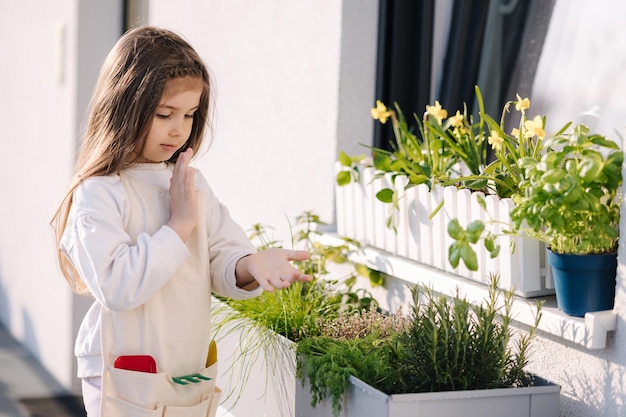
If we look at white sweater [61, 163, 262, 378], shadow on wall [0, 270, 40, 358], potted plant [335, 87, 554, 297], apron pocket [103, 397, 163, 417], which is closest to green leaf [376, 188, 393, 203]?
potted plant [335, 87, 554, 297]

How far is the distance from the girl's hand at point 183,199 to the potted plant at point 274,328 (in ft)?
1.35

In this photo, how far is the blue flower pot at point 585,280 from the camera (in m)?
1.79

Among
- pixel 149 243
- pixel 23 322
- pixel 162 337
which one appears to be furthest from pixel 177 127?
pixel 23 322

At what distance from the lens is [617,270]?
1767 millimetres

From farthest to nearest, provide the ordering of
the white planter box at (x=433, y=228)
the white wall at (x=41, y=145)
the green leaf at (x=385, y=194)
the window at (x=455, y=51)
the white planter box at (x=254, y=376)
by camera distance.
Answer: the white wall at (x=41, y=145) < the window at (x=455, y=51) < the green leaf at (x=385, y=194) < the white planter box at (x=254, y=376) < the white planter box at (x=433, y=228)

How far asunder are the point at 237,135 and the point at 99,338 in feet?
5.56

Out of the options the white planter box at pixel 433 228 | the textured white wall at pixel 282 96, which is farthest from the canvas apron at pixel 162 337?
the textured white wall at pixel 282 96

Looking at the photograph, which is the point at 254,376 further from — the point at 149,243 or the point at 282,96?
the point at 282,96

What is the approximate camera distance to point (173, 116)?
1.91m

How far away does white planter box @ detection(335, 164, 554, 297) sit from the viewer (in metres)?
1.98

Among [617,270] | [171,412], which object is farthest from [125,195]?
[617,270]

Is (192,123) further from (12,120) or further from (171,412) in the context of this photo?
(12,120)

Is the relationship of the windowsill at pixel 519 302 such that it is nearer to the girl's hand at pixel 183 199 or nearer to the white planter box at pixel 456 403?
the white planter box at pixel 456 403

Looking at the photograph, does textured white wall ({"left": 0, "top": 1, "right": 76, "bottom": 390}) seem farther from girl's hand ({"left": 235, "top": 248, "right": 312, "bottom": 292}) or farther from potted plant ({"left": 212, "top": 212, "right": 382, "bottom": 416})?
girl's hand ({"left": 235, "top": 248, "right": 312, "bottom": 292})
